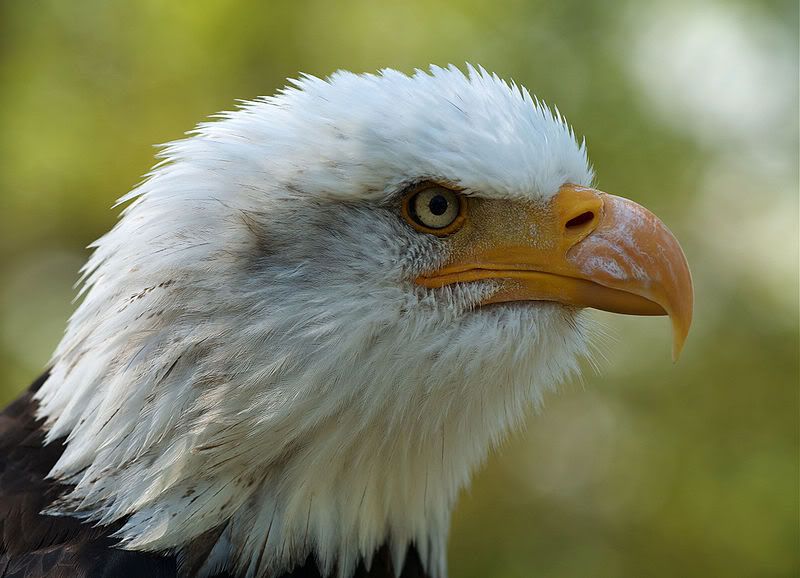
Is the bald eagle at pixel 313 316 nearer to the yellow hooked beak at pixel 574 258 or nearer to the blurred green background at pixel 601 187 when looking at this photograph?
the yellow hooked beak at pixel 574 258

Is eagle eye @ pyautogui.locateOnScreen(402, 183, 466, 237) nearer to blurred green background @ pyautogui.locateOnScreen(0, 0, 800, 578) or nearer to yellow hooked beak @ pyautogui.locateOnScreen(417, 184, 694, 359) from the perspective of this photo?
yellow hooked beak @ pyautogui.locateOnScreen(417, 184, 694, 359)

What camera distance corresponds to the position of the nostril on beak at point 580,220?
2.36 m

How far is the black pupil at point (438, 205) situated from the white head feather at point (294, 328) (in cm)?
7

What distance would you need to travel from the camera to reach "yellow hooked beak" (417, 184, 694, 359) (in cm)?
227

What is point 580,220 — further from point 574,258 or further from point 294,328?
point 294,328

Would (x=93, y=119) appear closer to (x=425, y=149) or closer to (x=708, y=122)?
(x=708, y=122)

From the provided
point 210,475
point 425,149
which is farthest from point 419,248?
point 210,475

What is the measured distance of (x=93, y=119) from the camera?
723 cm

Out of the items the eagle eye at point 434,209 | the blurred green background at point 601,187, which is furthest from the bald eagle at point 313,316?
the blurred green background at point 601,187

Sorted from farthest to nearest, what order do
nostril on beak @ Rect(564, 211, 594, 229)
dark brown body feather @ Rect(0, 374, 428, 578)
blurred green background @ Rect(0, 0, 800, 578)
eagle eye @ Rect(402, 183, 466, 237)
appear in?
blurred green background @ Rect(0, 0, 800, 578) < nostril on beak @ Rect(564, 211, 594, 229) < eagle eye @ Rect(402, 183, 466, 237) < dark brown body feather @ Rect(0, 374, 428, 578)

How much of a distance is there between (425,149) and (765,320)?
17.5 feet

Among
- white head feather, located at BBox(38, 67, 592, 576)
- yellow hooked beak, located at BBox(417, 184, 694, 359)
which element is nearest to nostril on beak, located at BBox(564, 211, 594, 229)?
yellow hooked beak, located at BBox(417, 184, 694, 359)

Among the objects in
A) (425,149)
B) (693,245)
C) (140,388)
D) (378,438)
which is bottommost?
(378,438)

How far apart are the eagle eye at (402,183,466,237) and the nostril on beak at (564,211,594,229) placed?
0.30 metres
